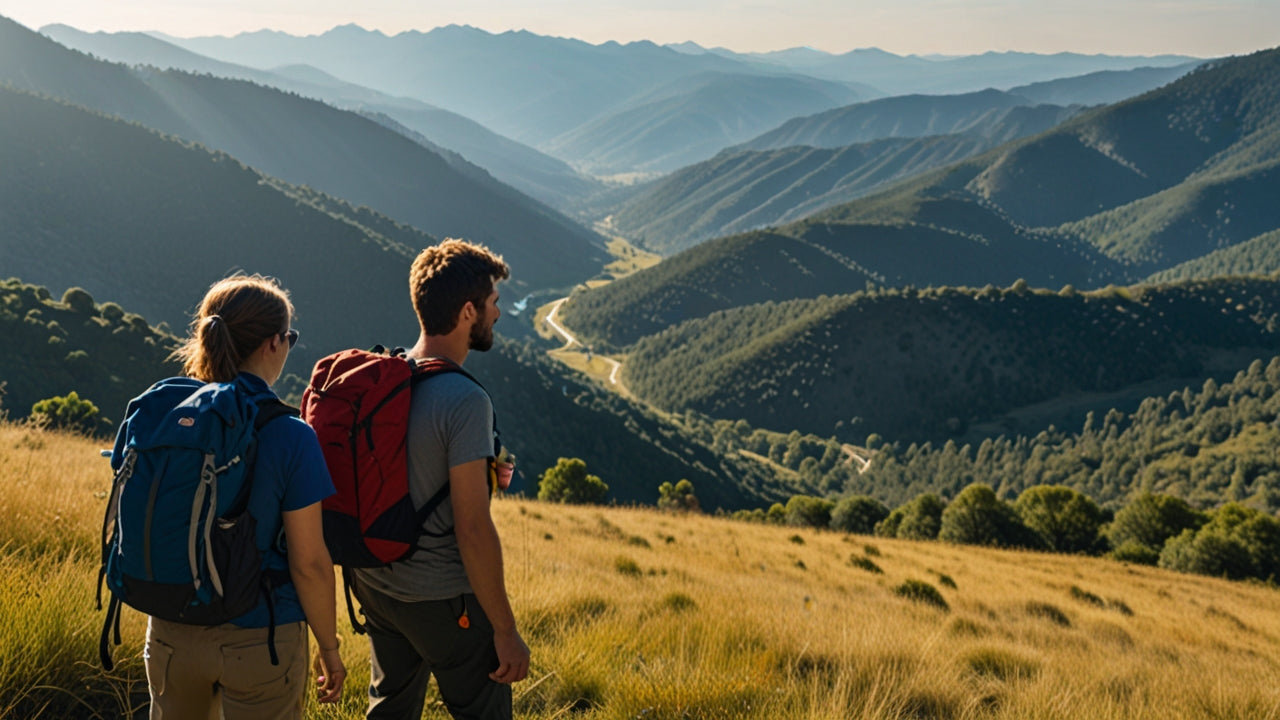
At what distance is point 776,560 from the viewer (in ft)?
46.3

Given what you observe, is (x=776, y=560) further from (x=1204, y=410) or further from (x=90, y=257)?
(x=1204, y=410)

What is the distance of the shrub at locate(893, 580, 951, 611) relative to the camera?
456 inches

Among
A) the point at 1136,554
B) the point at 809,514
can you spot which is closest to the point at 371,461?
the point at 1136,554

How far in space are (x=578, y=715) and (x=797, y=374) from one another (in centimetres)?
13238

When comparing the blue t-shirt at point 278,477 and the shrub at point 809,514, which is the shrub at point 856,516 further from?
the blue t-shirt at point 278,477

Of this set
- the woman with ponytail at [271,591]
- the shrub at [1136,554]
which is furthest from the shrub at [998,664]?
the shrub at [1136,554]

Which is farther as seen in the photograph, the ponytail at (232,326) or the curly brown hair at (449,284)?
the curly brown hair at (449,284)

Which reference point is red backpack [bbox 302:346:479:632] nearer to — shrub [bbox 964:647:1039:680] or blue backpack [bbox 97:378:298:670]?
blue backpack [bbox 97:378:298:670]

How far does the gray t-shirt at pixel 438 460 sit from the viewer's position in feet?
9.37

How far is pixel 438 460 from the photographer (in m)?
2.93

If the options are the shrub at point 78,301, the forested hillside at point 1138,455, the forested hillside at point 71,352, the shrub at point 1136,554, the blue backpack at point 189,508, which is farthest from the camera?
the forested hillside at point 1138,455

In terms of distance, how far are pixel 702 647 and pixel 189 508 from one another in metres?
3.73

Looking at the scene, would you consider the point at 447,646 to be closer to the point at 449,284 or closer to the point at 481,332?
the point at 481,332

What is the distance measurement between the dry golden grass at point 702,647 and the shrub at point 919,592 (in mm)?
418
